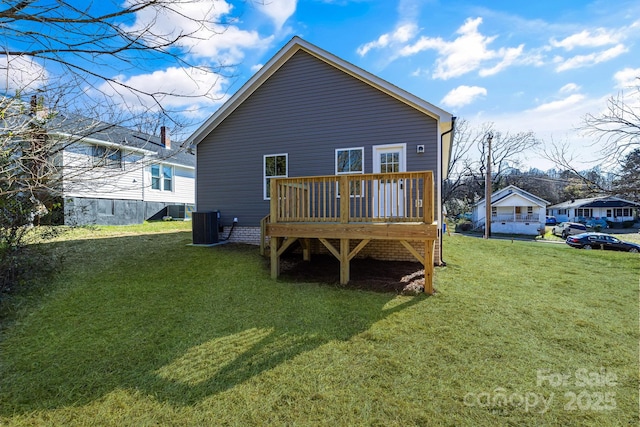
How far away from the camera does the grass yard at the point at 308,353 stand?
102 inches

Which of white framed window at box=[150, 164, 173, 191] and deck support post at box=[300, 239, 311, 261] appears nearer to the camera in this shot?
deck support post at box=[300, 239, 311, 261]

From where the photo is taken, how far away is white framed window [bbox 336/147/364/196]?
27.1 feet

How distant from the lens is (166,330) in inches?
162

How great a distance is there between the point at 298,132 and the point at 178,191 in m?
12.8

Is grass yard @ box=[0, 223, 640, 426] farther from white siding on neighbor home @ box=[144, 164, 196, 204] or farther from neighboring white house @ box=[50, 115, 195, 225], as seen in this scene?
white siding on neighbor home @ box=[144, 164, 196, 204]

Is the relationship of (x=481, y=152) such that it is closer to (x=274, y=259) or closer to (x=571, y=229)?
(x=571, y=229)

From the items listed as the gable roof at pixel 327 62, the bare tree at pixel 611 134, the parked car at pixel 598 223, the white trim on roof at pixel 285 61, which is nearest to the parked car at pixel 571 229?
the parked car at pixel 598 223

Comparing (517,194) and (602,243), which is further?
(517,194)

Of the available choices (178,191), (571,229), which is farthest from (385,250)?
(571,229)

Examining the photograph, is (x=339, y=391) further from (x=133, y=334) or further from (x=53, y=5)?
(x=53, y=5)

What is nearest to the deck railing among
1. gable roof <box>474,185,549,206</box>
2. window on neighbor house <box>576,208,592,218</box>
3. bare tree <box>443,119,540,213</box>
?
gable roof <box>474,185,549,206</box>

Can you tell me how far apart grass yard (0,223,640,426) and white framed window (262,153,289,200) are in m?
3.52

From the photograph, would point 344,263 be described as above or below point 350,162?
below

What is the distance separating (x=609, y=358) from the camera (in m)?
3.39
